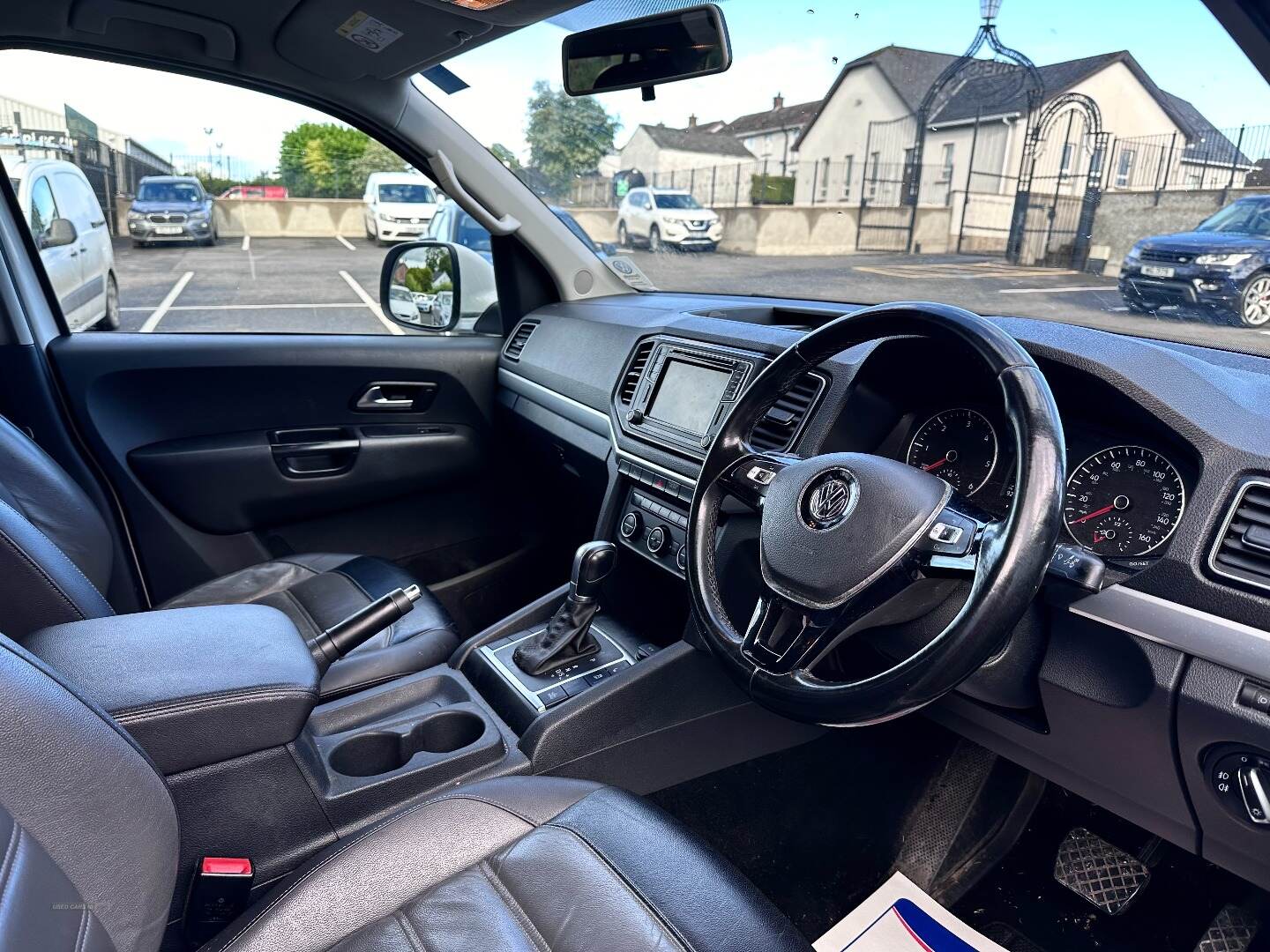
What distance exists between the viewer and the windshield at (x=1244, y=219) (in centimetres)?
148

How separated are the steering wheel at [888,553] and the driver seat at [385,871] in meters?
0.26

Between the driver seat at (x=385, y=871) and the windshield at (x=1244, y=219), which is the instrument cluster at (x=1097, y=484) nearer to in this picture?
the windshield at (x=1244, y=219)

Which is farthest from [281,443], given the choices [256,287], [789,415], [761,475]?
[761,475]

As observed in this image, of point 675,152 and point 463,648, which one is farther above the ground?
point 675,152

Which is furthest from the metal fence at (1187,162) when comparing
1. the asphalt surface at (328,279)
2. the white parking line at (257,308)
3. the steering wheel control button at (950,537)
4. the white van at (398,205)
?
the white parking line at (257,308)

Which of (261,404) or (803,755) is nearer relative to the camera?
(803,755)

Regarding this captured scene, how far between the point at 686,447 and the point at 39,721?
1.32 m

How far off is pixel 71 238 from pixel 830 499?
231cm

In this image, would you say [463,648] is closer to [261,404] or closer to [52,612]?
[52,612]

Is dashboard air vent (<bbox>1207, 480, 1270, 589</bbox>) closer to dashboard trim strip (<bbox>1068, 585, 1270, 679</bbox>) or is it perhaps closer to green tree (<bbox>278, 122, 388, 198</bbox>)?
dashboard trim strip (<bbox>1068, 585, 1270, 679</bbox>)

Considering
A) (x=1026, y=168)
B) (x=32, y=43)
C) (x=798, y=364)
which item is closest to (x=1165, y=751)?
(x=798, y=364)

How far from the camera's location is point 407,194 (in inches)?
112

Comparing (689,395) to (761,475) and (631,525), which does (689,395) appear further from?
(761,475)

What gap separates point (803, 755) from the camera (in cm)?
217
